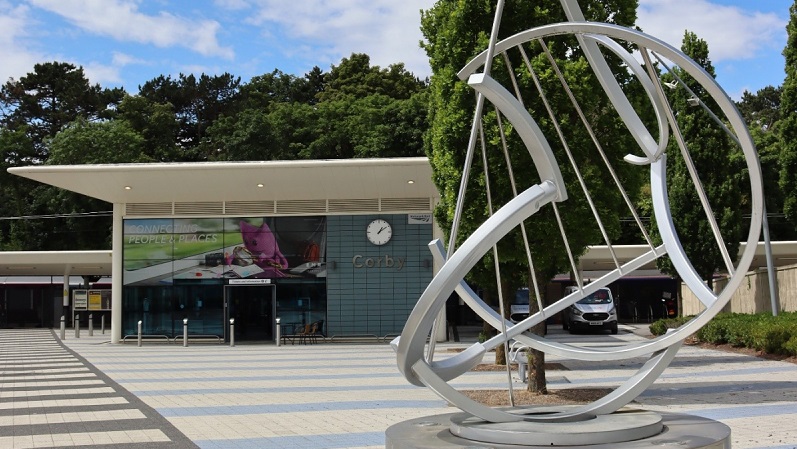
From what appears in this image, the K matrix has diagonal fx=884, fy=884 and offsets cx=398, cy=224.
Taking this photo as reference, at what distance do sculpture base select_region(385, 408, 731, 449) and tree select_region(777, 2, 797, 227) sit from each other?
1803 cm

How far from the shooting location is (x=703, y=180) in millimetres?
30078

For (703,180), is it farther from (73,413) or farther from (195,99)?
(195,99)

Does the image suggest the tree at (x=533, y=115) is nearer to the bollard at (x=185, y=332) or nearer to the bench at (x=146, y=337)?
the bollard at (x=185, y=332)

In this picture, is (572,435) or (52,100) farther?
(52,100)

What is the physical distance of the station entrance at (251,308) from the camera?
3159 centimetres

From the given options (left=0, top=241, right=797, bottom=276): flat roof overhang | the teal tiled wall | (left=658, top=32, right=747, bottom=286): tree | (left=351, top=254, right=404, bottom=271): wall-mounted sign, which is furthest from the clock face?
(left=658, top=32, right=747, bottom=286): tree

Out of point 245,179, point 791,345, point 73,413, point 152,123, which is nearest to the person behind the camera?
point 73,413

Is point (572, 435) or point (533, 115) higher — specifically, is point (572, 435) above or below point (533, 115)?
below

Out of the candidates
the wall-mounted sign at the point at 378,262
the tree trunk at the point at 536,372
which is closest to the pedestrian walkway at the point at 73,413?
A: the tree trunk at the point at 536,372

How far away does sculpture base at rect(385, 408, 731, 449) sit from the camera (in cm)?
731

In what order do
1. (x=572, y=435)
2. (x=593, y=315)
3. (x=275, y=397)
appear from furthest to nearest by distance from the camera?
(x=593, y=315) < (x=275, y=397) < (x=572, y=435)

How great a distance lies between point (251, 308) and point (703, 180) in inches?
646

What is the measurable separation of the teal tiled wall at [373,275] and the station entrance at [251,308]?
2.27 m

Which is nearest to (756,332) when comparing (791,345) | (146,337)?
(791,345)
